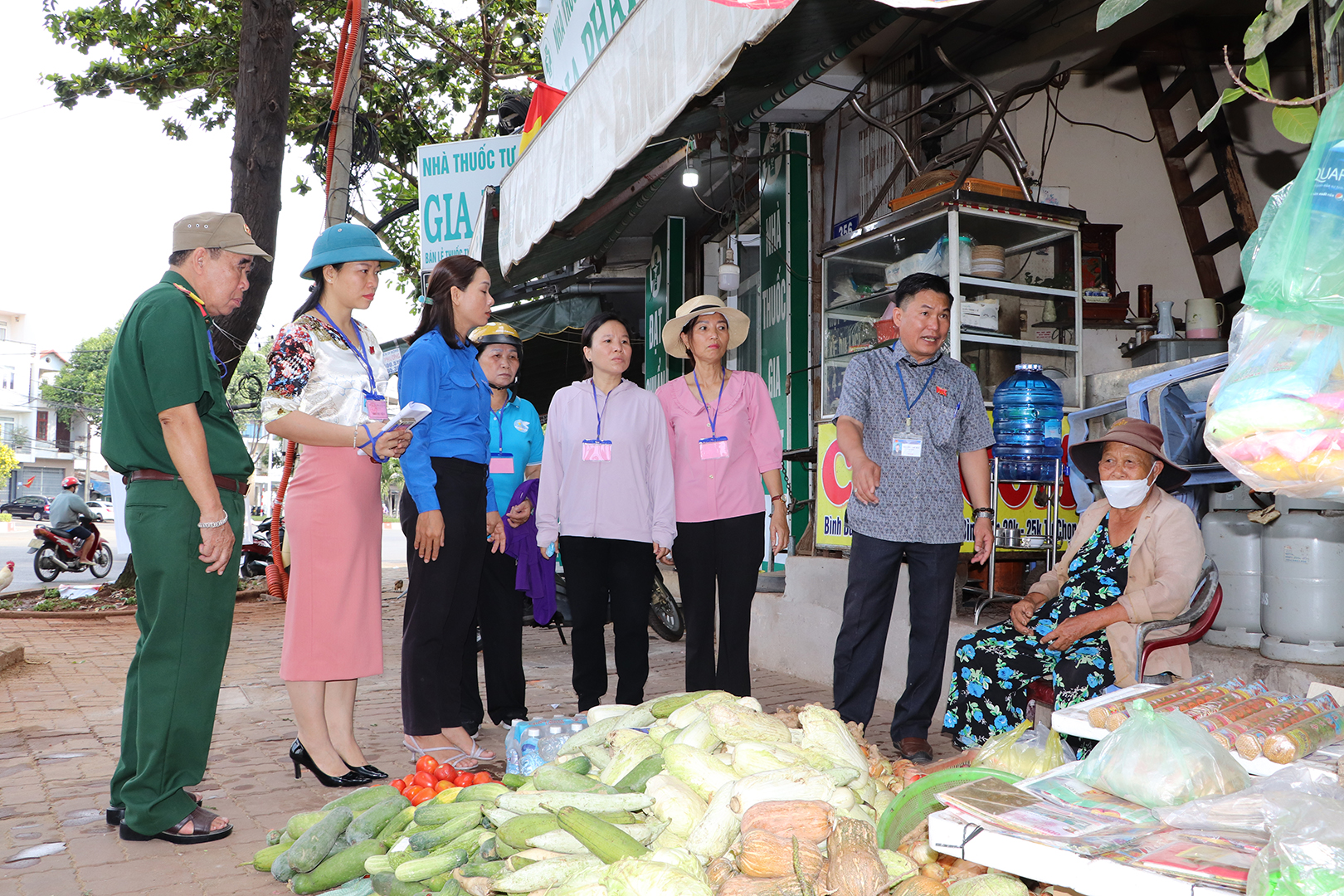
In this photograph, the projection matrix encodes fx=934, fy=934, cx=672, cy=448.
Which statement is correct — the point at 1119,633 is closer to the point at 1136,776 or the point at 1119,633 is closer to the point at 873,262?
the point at 1136,776

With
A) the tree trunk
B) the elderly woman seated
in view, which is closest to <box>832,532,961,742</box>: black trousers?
the elderly woman seated

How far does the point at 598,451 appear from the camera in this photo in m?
4.43

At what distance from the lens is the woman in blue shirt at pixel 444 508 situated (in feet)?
12.7

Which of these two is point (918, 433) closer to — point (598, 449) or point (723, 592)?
point (723, 592)

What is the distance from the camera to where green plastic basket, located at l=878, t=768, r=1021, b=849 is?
1.93m

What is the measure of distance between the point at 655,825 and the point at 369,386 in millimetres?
2291

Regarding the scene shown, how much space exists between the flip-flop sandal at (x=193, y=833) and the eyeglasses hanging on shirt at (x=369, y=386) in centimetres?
154

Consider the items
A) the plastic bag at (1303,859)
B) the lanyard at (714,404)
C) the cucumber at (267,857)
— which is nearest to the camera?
the plastic bag at (1303,859)

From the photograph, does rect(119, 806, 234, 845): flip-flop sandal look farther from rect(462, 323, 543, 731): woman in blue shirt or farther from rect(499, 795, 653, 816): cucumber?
rect(462, 323, 543, 731): woman in blue shirt

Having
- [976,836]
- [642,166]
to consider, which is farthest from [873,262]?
[976,836]

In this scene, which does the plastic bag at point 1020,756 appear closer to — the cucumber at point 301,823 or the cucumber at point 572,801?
the cucumber at point 572,801

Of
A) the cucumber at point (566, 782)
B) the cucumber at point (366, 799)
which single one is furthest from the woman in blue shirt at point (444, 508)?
the cucumber at point (566, 782)

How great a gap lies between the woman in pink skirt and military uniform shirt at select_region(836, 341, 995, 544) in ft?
6.82

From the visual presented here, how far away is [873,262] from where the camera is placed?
636 centimetres
